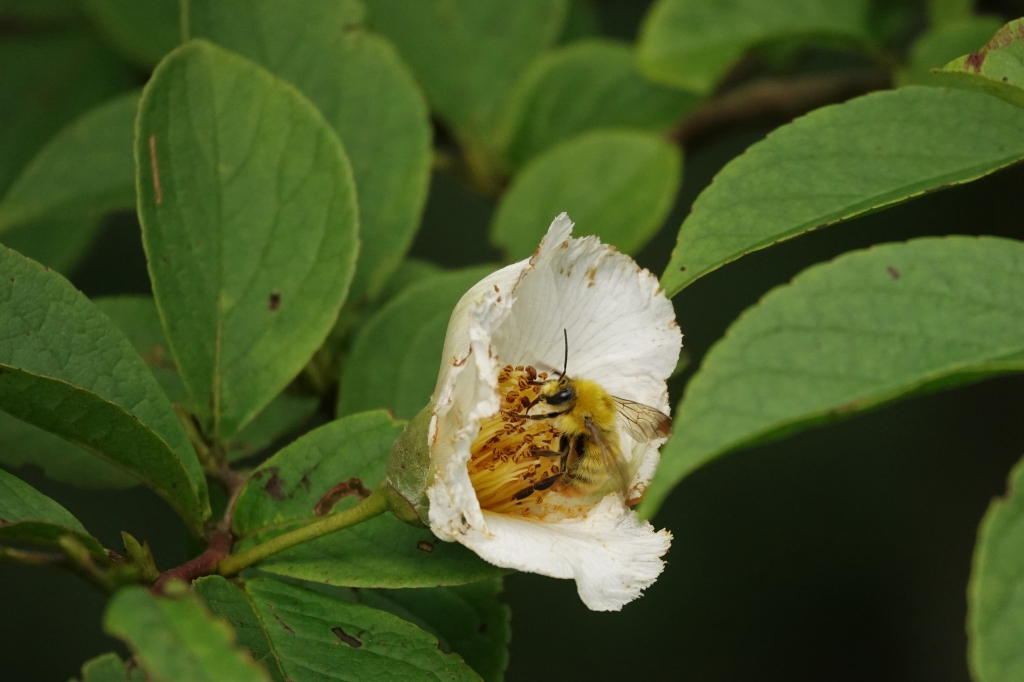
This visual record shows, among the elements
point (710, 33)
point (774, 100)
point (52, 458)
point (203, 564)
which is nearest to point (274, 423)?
point (52, 458)

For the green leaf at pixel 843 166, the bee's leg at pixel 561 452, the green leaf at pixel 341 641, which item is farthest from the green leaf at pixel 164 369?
the green leaf at pixel 843 166

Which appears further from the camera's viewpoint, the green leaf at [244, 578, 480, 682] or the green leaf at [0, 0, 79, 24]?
the green leaf at [0, 0, 79, 24]

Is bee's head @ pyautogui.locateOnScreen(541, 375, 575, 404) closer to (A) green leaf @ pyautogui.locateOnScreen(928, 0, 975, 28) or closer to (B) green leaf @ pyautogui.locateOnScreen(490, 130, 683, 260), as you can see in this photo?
(B) green leaf @ pyautogui.locateOnScreen(490, 130, 683, 260)

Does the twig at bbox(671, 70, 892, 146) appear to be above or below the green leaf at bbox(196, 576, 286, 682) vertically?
above

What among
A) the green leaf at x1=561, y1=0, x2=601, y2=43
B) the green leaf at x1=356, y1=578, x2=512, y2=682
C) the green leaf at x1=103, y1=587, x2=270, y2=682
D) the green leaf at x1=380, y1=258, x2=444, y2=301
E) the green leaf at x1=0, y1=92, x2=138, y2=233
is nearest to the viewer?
the green leaf at x1=103, y1=587, x2=270, y2=682

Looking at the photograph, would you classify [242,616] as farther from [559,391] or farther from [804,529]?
[804,529]

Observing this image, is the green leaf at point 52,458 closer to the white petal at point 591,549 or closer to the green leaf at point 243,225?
the green leaf at point 243,225

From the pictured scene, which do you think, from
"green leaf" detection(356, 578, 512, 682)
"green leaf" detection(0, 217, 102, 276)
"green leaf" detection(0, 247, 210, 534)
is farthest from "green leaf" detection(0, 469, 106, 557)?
"green leaf" detection(0, 217, 102, 276)
